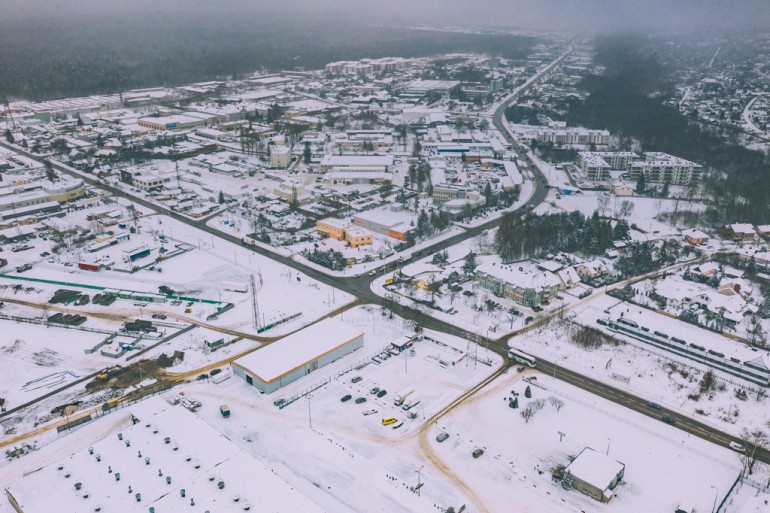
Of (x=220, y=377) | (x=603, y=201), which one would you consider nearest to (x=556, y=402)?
(x=220, y=377)

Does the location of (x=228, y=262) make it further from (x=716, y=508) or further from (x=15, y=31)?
(x=15, y=31)

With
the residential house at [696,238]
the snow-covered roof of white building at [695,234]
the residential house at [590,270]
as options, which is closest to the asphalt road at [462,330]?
the residential house at [590,270]

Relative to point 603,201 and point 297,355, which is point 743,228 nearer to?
point 603,201

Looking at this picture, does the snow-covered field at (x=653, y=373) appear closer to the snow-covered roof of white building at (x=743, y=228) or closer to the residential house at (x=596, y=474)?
the residential house at (x=596, y=474)

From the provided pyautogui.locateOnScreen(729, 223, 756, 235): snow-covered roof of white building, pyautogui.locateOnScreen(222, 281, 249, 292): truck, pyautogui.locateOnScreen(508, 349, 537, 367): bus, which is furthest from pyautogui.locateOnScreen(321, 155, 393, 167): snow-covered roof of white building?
pyautogui.locateOnScreen(508, 349, 537, 367): bus

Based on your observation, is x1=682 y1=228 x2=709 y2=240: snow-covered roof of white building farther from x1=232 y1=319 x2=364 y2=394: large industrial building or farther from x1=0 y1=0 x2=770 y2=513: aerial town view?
x1=232 y1=319 x2=364 y2=394: large industrial building
